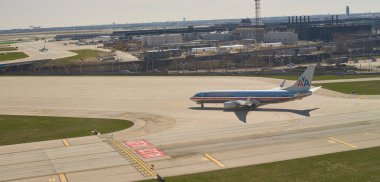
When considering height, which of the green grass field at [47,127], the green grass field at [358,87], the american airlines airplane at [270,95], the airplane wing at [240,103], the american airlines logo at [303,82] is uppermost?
the american airlines logo at [303,82]

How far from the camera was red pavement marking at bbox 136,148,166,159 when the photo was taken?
201 ft

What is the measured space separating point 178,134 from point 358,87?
64.1 meters

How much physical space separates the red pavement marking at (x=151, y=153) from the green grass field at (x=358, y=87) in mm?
65447

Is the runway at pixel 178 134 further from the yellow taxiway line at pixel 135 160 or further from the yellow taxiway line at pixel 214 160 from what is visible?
the yellow taxiway line at pixel 135 160

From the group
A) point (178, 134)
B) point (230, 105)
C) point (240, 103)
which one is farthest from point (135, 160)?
point (240, 103)

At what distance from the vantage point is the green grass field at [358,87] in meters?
112

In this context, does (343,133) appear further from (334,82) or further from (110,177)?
(334,82)

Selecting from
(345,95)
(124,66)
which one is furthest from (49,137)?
(124,66)

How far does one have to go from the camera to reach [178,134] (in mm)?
74562

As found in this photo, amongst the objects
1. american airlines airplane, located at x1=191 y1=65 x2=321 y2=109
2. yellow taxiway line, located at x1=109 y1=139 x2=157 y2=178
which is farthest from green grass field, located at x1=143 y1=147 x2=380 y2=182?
american airlines airplane, located at x1=191 y1=65 x2=321 y2=109

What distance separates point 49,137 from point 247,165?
35.9 m

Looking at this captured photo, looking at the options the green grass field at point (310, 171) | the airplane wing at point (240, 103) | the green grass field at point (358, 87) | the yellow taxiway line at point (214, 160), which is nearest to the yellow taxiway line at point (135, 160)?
the green grass field at point (310, 171)

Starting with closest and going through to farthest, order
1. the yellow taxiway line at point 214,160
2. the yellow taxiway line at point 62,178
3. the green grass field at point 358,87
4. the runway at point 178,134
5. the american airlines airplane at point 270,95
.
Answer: the yellow taxiway line at point 62,178, the yellow taxiway line at point 214,160, the runway at point 178,134, the american airlines airplane at point 270,95, the green grass field at point 358,87

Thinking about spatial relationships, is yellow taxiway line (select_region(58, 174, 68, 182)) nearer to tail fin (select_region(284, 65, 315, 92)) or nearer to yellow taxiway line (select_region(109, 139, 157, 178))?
yellow taxiway line (select_region(109, 139, 157, 178))
